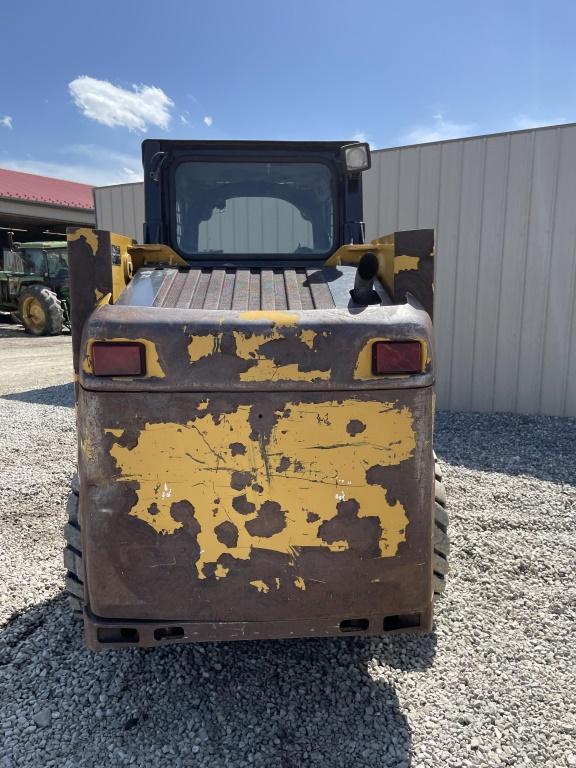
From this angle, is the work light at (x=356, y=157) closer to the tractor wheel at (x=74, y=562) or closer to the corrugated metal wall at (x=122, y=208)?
the tractor wheel at (x=74, y=562)

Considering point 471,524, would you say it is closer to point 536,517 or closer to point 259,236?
point 536,517

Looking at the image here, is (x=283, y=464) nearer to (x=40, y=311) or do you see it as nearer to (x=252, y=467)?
(x=252, y=467)

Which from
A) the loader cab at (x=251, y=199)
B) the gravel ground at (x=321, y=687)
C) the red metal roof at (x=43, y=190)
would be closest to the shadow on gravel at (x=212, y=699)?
the gravel ground at (x=321, y=687)

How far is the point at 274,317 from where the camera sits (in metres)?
1.71

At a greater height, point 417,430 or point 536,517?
point 417,430

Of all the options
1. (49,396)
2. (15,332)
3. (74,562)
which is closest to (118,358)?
(74,562)

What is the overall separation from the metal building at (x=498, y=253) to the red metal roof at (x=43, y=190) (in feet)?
58.0

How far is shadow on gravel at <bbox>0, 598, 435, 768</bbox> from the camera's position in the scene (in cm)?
192

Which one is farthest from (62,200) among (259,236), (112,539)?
(112,539)

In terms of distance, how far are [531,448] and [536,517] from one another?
1726 millimetres

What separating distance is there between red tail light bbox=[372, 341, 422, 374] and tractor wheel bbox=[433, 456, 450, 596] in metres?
0.68

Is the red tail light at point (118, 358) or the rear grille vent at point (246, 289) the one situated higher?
the rear grille vent at point (246, 289)

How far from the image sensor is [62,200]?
22062mm

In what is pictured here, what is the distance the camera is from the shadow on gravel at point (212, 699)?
1.92 metres
